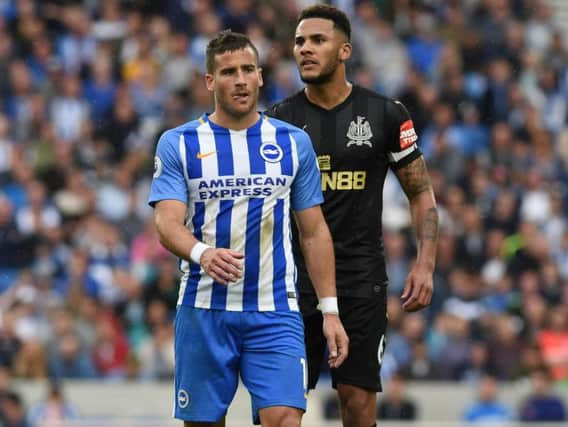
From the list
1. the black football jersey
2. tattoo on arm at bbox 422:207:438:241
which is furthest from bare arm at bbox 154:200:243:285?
tattoo on arm at bbox 422:207:438:241

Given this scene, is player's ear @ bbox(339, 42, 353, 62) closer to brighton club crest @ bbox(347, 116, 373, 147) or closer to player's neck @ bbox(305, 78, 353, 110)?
player's neck @ bbox(305, 78, 353, 110)

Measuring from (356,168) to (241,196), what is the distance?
1130mm

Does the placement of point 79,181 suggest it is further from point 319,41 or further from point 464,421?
point 319,41

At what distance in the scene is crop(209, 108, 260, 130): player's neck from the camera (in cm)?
702

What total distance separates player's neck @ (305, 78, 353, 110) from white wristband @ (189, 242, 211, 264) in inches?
65.3

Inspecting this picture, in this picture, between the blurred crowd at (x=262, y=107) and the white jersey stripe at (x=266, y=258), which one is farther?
the blurred crowd at (x=262, y=107)

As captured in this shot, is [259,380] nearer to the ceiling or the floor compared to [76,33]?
nearer to the floor

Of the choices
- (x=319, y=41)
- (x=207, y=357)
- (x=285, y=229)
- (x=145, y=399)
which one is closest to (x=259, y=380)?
(x=207, y=357)

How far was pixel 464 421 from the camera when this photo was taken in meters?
14.2

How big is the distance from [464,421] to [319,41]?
7.25 meters

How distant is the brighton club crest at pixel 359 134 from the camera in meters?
7.83

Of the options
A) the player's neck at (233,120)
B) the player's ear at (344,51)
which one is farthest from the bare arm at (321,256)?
the player's ear at (344,51)

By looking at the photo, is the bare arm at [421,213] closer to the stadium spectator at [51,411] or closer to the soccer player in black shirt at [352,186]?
the soccer player in black shirt at [352,186]

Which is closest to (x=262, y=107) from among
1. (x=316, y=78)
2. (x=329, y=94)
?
(x=329, y=94)
